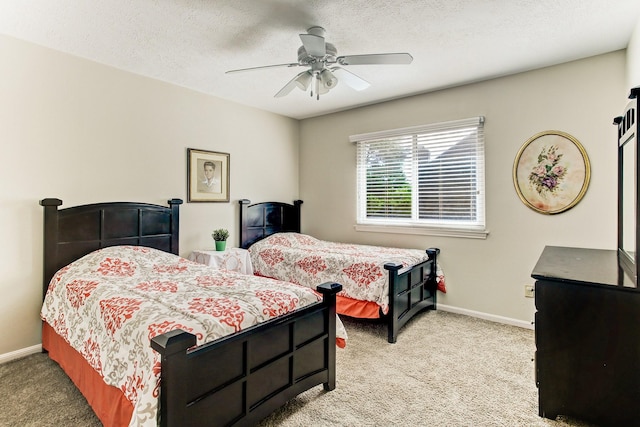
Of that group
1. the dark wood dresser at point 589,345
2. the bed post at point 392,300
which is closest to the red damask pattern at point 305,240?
the bed post at point 392,300

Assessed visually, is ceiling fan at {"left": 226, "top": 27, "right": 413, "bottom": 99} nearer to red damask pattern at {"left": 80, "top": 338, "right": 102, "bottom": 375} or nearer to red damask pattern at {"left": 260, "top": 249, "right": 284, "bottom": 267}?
red damask pattern at {"left": 260, "top": 249, "right": 284, "bottom": 267}

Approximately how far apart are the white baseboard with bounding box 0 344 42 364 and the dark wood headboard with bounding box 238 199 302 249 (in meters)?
2.13

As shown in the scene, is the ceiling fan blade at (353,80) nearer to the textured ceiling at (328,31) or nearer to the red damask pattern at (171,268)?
the textured ceiling at (328,31)

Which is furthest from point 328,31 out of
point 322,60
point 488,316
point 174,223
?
point 488,316

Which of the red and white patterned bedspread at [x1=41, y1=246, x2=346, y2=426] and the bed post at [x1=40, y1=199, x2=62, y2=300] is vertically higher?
the bed post at [x1=40, y1=199, x2=62, y2=300]

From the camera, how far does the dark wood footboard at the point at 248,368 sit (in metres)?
1.35

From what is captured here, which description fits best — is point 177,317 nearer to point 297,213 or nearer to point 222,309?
point 222,309

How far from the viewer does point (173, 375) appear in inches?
52.5

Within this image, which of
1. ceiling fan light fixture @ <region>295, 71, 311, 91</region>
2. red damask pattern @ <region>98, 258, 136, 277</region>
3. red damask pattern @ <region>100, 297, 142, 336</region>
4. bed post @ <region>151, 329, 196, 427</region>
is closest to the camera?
bed post @ <region>151, 329, 196, 427</region>

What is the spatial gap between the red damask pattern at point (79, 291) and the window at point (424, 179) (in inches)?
121

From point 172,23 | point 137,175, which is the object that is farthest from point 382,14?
point 137,175

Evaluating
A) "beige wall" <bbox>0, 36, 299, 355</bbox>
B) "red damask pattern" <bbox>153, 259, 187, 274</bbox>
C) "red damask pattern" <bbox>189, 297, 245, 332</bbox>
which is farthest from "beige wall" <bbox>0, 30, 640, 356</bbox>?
"red damask pattern" <bbox>189, 297, 245, 332</bbox>

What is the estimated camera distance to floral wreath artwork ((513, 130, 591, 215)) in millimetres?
3000

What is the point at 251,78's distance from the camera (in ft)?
11.3
